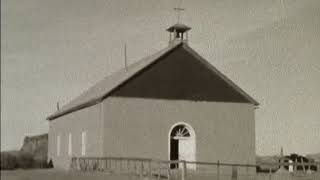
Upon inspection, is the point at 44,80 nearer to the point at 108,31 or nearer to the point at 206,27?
the point at 108,31

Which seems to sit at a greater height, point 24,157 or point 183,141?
point 183,141

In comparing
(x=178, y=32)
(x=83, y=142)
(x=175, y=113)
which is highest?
(x=178, y=32)

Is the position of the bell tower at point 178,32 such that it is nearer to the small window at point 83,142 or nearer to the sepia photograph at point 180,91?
the sepia photograph at point 180,91

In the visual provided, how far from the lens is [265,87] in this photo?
86.4ft

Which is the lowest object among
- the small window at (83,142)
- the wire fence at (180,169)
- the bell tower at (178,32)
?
the wire fence at (180,169)

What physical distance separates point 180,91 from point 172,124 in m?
1.55

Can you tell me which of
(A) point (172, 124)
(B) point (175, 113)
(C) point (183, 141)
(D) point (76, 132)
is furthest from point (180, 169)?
(D) point (76, 132)

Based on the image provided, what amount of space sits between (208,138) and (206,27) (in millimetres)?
7839

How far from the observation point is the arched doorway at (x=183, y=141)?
29.8 metres

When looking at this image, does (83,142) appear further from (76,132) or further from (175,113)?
(175,113)

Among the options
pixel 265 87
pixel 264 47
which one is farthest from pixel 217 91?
pixel 264 47

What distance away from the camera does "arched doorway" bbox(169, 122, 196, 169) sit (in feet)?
97.8

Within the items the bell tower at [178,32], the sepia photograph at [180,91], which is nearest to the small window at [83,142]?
the sepia photograph at [180,91]

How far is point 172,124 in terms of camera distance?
29.5 metres
